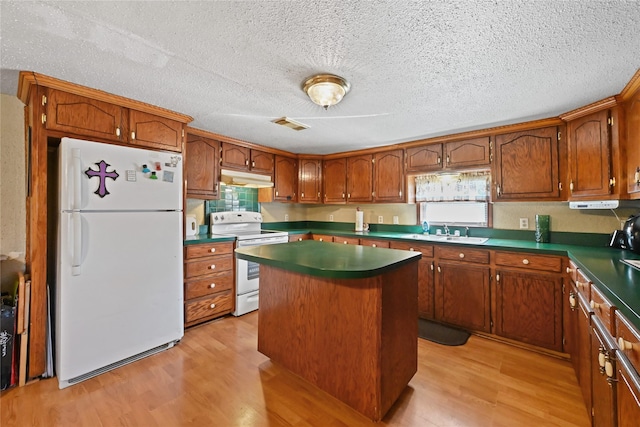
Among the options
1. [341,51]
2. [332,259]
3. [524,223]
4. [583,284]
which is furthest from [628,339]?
[524,223]

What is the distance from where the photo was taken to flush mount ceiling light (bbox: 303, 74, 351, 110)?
5.80 ft

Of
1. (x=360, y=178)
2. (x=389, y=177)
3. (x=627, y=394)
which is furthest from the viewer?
(x=360, y=178)

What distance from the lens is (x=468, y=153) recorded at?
3049 millimetres

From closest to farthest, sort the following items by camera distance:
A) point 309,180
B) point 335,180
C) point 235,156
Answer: point 235,156, point 335,180, point 309,180

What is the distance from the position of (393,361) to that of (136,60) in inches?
94.3

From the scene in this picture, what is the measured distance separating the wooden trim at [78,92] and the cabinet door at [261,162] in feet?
4.16

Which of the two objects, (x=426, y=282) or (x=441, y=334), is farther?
(x=426, y=282)

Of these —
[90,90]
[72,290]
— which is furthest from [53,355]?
[90,90]

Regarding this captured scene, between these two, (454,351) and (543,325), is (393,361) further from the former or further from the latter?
(543,325)

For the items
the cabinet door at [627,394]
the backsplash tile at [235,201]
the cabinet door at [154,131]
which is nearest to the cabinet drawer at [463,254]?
the cabinet door at [627,394]

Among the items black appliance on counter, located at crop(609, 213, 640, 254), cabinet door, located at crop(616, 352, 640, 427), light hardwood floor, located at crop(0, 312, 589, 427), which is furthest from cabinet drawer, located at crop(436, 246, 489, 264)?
cabinet door, located at crop(616, 352, 640, 427)

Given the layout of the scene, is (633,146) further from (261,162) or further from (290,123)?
(261,162)

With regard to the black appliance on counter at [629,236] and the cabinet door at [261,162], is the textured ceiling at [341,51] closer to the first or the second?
the black appliance on counter at [629,236]

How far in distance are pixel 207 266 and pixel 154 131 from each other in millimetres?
1415
